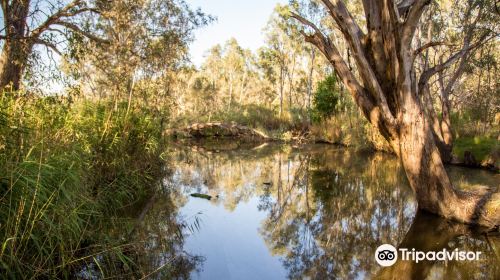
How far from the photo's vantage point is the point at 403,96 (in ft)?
17.3

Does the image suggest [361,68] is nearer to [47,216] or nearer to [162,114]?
[47,216]

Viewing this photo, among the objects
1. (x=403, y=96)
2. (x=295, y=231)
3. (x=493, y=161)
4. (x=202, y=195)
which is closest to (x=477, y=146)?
(x=493, y=161)

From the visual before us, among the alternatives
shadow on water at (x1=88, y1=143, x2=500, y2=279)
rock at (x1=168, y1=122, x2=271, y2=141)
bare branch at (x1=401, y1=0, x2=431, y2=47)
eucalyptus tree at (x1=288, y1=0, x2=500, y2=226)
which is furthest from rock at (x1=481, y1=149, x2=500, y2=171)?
rock at (x1=168, y1=122, x2=271, y2=141)

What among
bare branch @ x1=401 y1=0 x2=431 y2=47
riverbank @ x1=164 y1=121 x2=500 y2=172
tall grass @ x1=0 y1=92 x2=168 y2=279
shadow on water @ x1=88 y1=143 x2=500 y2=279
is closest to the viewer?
tall grass @ x1=0 y1=92 x2=168 y2=279

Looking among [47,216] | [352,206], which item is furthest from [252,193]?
[47,216]

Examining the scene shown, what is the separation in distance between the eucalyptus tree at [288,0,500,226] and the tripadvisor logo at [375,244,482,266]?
41.6 inches

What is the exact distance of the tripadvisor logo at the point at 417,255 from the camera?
4.08m

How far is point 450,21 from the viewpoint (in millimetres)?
17312

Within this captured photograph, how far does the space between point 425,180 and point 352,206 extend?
58.6 inches

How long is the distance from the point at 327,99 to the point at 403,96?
16.7 m

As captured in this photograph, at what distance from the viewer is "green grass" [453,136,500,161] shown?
11055 millimetres

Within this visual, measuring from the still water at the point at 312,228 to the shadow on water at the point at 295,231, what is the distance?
0.01 metres

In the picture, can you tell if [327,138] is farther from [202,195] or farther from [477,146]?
[202,195]

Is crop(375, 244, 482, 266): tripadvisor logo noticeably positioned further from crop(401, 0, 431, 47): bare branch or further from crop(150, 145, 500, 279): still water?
crop(401, 0, 431, 47): bare branch
